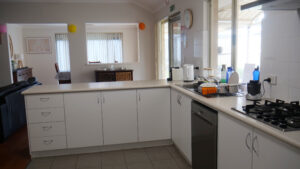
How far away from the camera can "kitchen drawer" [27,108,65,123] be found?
3.02 m

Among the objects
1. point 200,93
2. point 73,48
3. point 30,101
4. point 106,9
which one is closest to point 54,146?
point 30,101

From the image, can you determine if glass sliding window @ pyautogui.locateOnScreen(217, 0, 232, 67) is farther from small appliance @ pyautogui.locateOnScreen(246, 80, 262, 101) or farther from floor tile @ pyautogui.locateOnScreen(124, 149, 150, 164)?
floor tile @ pyautogui.locateOnScreen(124, 149, 150, 164)

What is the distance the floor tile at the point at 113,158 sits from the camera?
2928mm

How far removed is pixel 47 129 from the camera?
3.07m

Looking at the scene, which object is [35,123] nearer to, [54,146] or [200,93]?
[54,146]

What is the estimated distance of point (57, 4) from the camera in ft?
21.0

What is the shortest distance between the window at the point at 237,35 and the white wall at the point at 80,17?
145 inches

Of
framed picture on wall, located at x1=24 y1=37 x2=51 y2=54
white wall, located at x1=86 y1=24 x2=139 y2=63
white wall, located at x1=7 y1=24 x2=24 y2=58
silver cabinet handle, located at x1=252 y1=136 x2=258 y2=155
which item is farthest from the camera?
white wall, located at x1=86 y1=24 x2=139 y2=63

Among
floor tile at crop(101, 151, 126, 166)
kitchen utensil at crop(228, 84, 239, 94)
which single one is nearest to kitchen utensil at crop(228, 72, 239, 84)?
kitchen utensil at crop(228, 84, 239, 94)

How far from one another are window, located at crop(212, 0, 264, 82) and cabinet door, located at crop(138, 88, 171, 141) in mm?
928

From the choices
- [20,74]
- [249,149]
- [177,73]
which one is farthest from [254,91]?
[20,74]

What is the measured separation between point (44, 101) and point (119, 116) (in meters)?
0.94

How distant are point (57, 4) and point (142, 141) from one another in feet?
15.7

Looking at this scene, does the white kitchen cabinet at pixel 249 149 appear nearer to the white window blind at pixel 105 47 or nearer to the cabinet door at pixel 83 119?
the cabinet door at pixel 83 119
